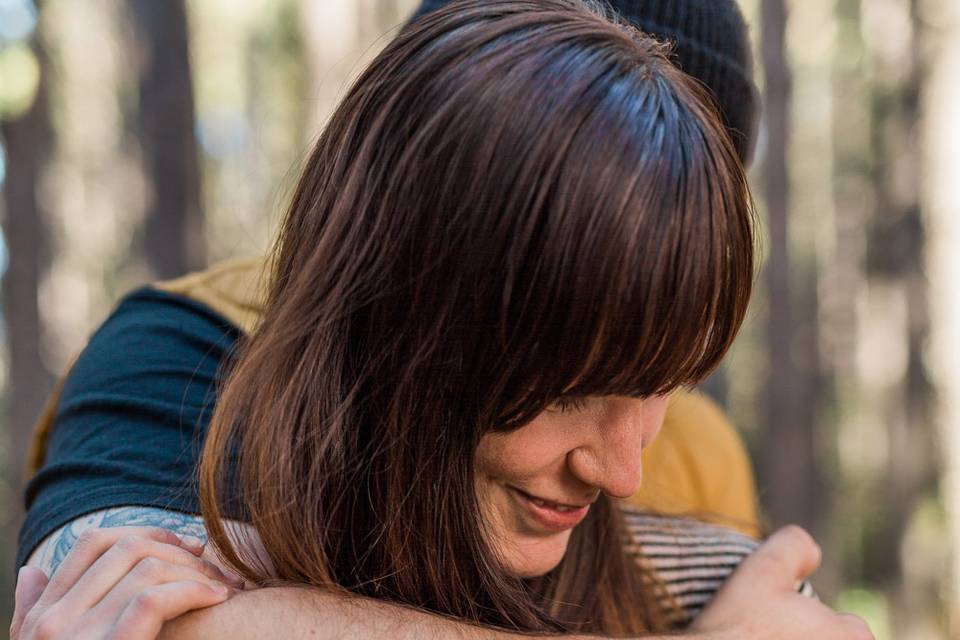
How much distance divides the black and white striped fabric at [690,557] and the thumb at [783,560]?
Result: 0.04 metres

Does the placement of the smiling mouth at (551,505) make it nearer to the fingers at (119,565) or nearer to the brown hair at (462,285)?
the brown hair at (462,285)

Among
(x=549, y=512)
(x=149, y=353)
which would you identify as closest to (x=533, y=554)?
(x=549, y=512)

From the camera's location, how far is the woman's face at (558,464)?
1.43 metres

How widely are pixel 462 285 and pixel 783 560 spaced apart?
39.5 inches

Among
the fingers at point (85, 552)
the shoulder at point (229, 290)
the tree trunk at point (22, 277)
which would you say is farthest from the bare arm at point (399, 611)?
the tree trunk at point (22, 277)

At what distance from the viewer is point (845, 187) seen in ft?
69.6

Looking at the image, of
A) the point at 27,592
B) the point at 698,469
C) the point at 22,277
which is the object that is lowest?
the point at 22,277

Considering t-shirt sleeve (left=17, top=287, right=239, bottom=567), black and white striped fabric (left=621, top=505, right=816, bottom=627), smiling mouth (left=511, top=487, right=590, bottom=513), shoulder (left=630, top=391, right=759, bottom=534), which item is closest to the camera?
smiling mouth (left=511, top=487, right=590, bottom=513)

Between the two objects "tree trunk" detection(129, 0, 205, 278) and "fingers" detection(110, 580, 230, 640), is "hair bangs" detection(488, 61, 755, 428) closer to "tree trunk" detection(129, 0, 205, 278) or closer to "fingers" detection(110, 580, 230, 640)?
"fingers" detection(110, 580, 230, 640)

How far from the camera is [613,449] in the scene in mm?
1449

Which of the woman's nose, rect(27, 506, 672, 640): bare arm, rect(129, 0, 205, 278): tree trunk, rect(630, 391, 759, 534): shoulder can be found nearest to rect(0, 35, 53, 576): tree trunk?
rect(129, 0, 205, 278): tree trunk

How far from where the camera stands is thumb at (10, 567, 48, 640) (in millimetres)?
1452

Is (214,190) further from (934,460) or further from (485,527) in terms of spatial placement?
(485,527)

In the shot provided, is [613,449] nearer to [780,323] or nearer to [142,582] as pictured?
[142,582]
